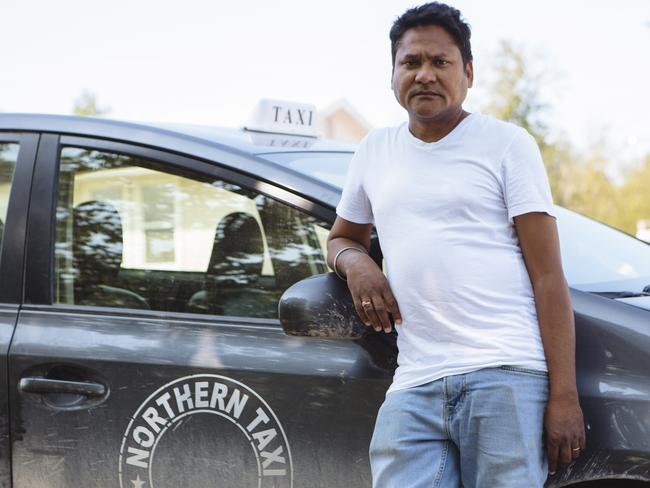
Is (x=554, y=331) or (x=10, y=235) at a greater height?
(x=10, y=235)

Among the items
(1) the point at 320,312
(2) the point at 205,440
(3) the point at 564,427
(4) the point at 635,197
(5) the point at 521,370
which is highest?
(4) the point at 635,197

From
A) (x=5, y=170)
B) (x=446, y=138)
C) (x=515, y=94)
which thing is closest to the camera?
(x=446, y=138)

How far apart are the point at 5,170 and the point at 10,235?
237mm

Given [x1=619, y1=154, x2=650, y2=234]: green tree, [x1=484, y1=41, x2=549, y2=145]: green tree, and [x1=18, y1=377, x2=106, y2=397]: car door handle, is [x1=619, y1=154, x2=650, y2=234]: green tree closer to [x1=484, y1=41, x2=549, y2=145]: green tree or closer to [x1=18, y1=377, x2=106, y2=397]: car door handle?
[x1=484, y1=41, x2=549, y2=145]: green tree

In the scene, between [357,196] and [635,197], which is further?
[635,197]

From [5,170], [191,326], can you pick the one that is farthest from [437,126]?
[5,170]

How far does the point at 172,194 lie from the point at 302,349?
62 centimetres

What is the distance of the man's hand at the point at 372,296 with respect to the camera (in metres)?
1.75

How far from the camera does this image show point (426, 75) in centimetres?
173

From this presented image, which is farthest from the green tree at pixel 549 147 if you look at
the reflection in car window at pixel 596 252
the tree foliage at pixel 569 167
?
the reflection in car window at pixel 596 252

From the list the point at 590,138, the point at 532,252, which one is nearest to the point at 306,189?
the point at 532,252

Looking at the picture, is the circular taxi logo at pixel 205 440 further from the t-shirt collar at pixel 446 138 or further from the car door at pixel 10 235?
the t-shirt collar at pixel 446 138

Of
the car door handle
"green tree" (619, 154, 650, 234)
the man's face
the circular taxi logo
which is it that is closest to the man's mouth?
the man's face

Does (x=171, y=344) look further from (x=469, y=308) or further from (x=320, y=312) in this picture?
(x=469, y=308)
